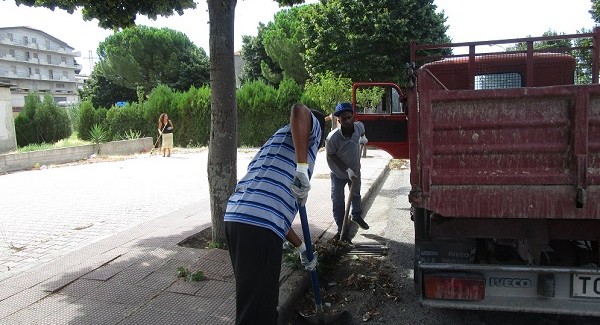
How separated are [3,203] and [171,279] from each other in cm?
590

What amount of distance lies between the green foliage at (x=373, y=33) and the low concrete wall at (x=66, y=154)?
33.7 feet

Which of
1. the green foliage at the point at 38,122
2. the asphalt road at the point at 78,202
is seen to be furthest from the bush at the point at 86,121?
the asphalt road at the point at 78,202

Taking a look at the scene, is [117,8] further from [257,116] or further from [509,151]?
[257,116]

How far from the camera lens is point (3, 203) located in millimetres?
8297

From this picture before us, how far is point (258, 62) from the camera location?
132 feet

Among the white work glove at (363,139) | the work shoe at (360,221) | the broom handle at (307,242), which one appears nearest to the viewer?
the broom handle at (307,242)

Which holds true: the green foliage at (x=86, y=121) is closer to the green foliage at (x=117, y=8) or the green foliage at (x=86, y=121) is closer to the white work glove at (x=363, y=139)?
the green foliage at (x=117, y=8)

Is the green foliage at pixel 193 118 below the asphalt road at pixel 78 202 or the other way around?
the other way around

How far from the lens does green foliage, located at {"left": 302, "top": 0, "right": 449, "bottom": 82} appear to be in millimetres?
22938

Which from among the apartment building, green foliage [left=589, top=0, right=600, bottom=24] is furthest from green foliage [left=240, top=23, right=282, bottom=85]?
the apartment building

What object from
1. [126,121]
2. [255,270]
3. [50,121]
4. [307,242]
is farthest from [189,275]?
[126,121]

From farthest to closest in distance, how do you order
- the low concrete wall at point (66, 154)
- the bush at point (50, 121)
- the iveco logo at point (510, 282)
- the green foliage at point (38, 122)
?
the bush at point (50, 121) < the green foliage at point (38, 122) < the low concrete wall at point (66, 154) < the iveco logo at point (510, 282)

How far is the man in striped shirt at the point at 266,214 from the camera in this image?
8.22 feet

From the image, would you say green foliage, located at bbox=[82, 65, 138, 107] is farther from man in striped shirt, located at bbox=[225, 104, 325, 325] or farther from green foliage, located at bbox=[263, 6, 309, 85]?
man in striped shirt, located at bbox=[225, 104, 325, 325]
